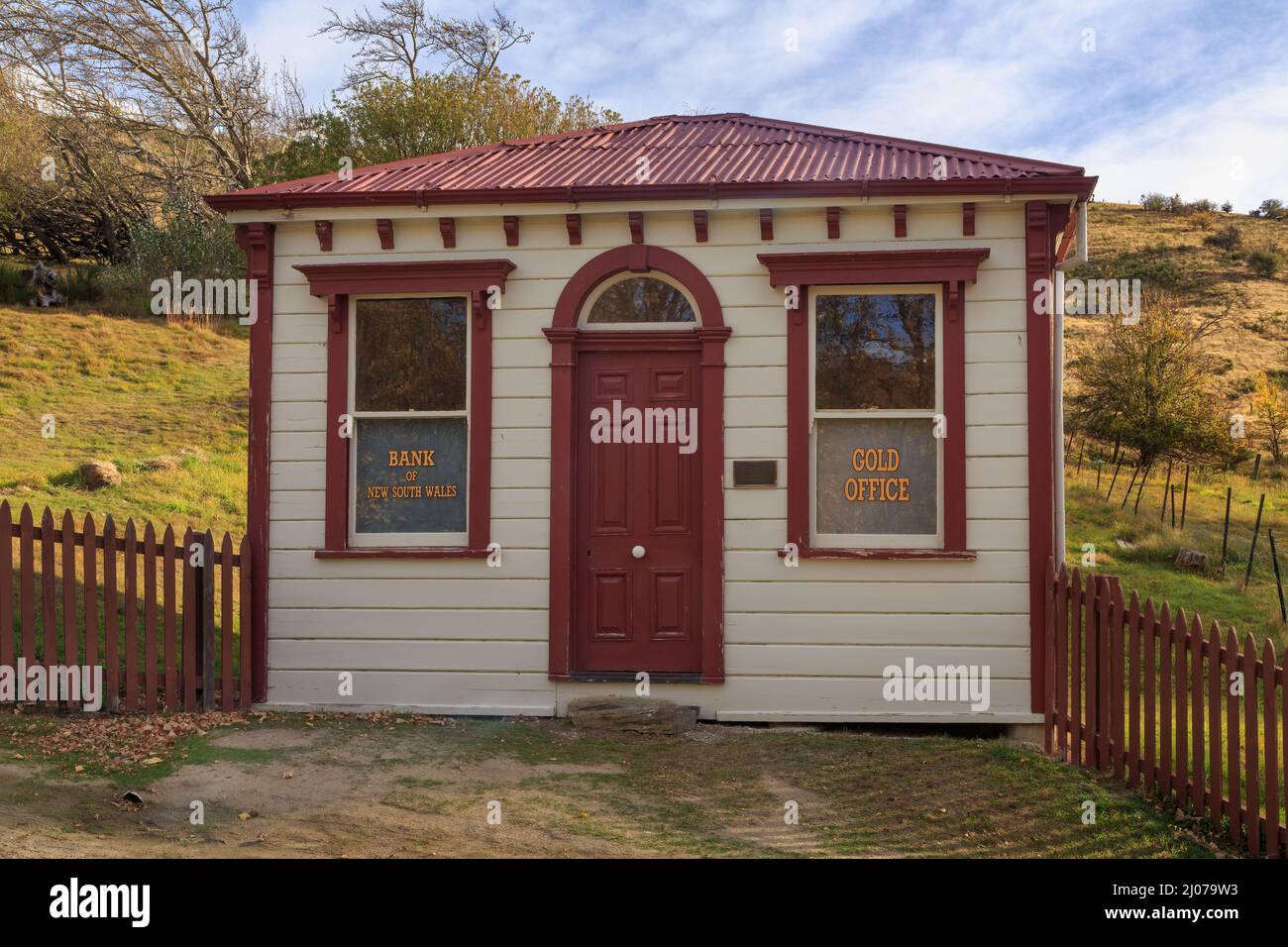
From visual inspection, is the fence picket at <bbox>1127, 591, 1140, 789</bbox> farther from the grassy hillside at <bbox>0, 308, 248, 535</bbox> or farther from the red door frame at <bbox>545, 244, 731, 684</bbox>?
the grassy hillside at <bbox>0, 308, 248, 535</bbox>

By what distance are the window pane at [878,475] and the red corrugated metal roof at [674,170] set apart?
5.58ft

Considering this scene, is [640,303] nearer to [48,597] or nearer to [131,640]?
[131,640]

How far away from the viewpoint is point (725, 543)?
25.9 feet

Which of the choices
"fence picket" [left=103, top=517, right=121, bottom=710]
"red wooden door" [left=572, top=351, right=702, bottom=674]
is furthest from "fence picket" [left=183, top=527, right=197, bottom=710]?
"red wooden door" [left=572, top=351, right=702, bottom=674]

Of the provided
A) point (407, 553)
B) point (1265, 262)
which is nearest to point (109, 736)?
point (407, 553)

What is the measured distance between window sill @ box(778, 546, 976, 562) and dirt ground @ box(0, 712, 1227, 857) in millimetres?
1255

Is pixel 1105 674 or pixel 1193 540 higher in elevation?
pixel 1193 540

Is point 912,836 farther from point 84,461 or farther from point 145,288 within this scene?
point 145,288

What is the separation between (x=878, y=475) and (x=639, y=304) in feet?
7.22

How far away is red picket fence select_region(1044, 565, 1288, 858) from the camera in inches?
207

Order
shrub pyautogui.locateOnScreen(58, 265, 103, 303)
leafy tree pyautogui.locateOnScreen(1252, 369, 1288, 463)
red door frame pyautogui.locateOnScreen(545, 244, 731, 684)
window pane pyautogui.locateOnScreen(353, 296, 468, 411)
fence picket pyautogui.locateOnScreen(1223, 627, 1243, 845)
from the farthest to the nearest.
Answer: shrub pyautogui.locateOnScreen(58, 265, 103, 303)
leafy tree pyautogui.locateOnScreen(1252, 369, 1288, 463)
window pane pyautogui.locateOnScreen(353, 296, 468, 411)
red door frame pyautogui.locateOnScreen(545, 244, 731, 684)
fence picket pyautogui.locateOnScreen(1223, 627, 1243, 845)

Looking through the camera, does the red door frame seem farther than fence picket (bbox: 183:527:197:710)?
Yes

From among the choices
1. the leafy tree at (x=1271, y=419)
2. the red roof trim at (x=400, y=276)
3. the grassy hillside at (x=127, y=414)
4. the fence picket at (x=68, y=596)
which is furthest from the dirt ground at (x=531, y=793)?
the leafy tree at (x=1271, y=419)

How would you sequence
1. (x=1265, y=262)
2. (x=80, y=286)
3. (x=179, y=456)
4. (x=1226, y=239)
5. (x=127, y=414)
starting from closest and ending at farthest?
(x=179, y=456)
(x=127, y=414)
(x=80, y=286)
(x=1265, y=262)
(x=1226, y=239)
